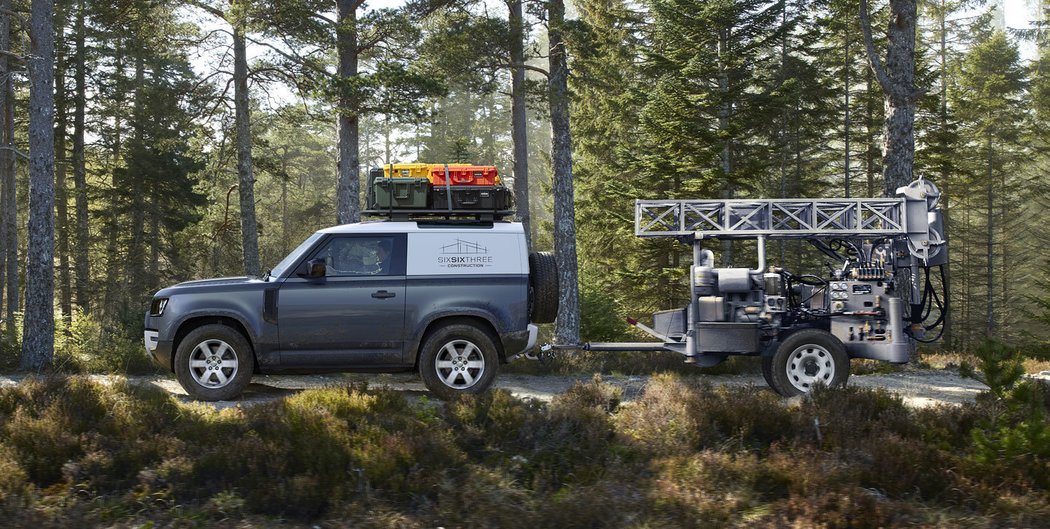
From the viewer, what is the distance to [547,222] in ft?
105

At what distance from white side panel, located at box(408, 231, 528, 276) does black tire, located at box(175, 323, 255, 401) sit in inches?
88.8

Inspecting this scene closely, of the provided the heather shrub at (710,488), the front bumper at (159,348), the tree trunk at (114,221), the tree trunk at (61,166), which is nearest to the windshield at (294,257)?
the front bumper at (159,348)

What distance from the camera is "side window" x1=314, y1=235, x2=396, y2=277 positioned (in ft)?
29.6

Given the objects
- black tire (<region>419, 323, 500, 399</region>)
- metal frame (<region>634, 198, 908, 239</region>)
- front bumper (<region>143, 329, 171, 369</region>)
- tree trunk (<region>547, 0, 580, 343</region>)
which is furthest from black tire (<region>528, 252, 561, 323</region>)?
tree trunk (<region>547, 0, 580, 343</region>)

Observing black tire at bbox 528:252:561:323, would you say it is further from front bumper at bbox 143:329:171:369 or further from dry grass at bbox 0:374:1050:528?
front bumper at bbox 143:329:171:369

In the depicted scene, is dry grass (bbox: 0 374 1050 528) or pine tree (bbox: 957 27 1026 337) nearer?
dry grass (bbox: 0 374 1050 528)

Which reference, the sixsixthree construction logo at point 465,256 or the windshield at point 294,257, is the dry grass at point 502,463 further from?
the sixsixthree construction logo at point 465,256

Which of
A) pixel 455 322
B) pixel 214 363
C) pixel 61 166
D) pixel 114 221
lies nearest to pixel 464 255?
pixel 455 322

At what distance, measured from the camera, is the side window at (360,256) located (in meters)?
9.03

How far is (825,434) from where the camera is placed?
7.11 m

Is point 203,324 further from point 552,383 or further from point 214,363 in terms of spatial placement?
point 552,383

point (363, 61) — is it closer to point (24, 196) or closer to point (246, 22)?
point (246, 22)

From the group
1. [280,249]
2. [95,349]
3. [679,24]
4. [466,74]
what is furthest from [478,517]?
[280,249]

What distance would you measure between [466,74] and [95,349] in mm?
9548
